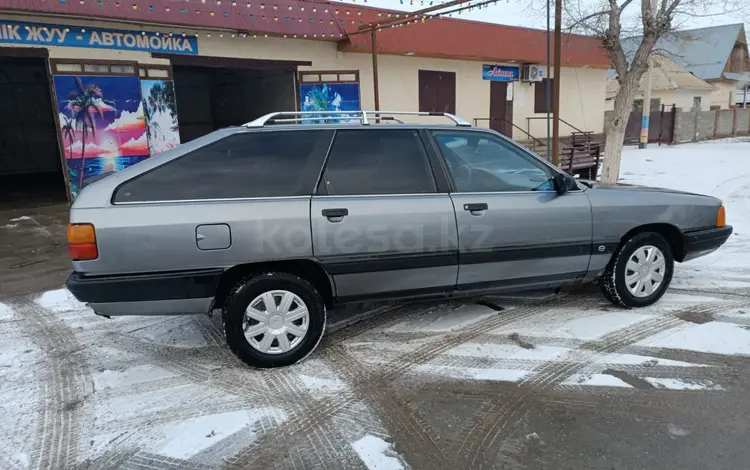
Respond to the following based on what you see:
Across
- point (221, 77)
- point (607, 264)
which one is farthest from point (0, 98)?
point (607, 264)

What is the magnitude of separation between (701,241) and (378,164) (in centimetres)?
303

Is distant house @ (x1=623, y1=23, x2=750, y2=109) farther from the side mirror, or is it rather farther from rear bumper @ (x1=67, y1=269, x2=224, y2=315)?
rear bumper @ (x1=67, y1=269, x2=224, y2=315)

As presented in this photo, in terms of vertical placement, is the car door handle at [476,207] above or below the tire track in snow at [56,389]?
above

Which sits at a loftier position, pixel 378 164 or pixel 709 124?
pixel 709 124

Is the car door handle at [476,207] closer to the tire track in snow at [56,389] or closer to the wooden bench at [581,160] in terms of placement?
the tire track in snow at [56,389]

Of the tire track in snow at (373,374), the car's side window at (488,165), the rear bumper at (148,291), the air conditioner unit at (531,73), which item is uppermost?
the air conditioner unit at (531,73)

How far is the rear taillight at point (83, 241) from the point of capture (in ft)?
10.5

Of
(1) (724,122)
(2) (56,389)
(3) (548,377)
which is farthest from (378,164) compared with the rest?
(1) (724,122)

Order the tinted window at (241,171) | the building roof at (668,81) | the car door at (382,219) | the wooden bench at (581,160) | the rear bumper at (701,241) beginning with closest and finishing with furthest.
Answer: the tinted window at (241,171)
the car door at (382,219)
the rear bumper at (701,241)
the wooden bench at (581,160)
the building roof at (668,81)

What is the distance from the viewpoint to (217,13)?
1038 cm

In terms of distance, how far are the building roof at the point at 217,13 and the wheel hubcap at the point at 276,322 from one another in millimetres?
8046

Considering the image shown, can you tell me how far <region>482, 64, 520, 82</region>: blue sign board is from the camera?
16594 millimetres

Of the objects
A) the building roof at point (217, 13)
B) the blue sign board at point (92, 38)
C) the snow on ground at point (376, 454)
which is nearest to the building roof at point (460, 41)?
the building roof at point (217, 13)

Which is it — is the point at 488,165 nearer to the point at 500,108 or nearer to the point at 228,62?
the point at 228,62
